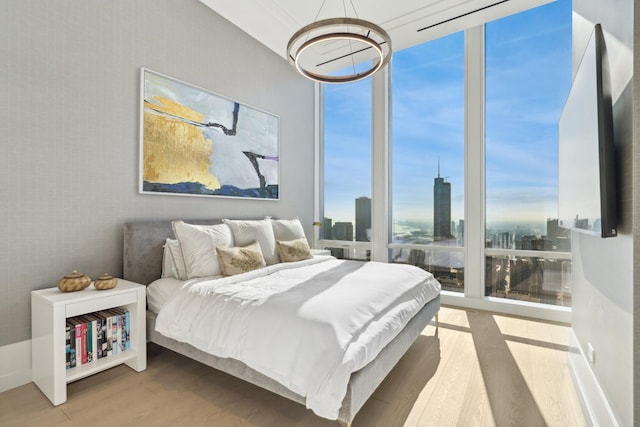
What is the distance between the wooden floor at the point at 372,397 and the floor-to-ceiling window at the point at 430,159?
1699 millimetres

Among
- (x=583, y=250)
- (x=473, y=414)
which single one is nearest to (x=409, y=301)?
(x=473, y=414)

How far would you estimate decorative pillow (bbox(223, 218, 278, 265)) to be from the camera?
3.11 metres

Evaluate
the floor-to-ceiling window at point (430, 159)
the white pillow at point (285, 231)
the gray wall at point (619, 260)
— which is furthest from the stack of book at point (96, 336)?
the floor-to-ceiling window at point (430, 159)

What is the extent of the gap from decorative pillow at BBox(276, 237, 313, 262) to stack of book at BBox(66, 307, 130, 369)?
148 cm

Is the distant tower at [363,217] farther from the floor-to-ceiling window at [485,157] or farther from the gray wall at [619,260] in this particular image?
the gray wall at [619,260]

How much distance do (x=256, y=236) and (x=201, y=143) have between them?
113cm

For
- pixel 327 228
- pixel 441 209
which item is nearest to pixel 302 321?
pixel 441 209

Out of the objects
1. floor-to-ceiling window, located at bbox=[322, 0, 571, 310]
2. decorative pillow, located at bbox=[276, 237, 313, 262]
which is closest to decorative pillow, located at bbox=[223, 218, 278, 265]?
decorative pillow, located at bbox=[276, 237, 313, 262]

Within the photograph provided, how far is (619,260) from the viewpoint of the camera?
1.44 meters

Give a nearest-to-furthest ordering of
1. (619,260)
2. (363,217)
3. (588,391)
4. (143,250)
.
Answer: (619,260) → (588,391) → (143,250) → (363,217)

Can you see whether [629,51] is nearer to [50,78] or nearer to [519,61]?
[519,61]

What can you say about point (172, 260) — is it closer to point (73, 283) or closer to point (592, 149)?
point (73, 283)

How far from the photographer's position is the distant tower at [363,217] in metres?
4.75

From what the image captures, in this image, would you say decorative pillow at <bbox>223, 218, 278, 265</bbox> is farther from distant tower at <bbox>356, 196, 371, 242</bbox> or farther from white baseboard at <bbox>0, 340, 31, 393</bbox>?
distant tower at <bbox>356, 196, 371, 242</bbox>
